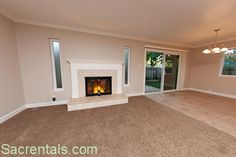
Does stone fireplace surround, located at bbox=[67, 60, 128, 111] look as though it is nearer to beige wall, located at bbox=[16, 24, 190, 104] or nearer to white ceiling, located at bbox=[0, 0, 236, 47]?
beige wall, located at bbox=[16, 24, 190, 104]

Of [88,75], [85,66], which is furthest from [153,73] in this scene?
[85,66]

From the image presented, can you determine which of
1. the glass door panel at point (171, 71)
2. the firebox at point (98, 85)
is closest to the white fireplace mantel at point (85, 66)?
the firebox at point (98, 85)

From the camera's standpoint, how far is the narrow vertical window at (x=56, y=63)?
10.7 feet

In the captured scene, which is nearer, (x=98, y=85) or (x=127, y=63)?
(x=98, y=85)

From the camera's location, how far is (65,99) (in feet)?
11.6

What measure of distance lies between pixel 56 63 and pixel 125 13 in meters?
2.65

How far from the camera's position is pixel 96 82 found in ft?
12.3

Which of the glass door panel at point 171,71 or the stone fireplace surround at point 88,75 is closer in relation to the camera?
the stone fireplace surround at point 88,75

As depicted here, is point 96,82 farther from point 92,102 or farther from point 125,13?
point 125,13

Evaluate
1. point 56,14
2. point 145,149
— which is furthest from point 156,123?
point 56,14

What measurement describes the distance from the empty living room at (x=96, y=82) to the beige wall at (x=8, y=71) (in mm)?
25

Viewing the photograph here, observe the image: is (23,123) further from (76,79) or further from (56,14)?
(56,14)

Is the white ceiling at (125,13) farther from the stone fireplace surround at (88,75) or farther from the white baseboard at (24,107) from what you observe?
the white baseboard at (24,107)

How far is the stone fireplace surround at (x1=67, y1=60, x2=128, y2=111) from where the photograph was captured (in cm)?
319
